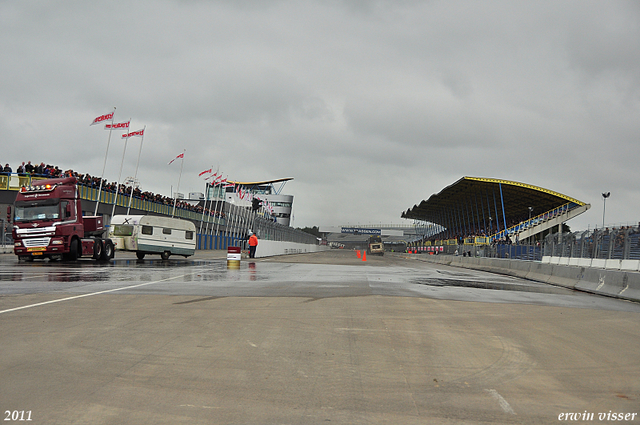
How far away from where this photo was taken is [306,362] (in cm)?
617

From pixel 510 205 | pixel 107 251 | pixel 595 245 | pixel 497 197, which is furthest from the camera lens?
pixel 510 205

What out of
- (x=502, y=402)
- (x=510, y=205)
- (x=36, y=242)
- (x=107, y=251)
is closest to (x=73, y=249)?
(x=36, y=242)

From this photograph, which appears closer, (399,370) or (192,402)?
(192,402)

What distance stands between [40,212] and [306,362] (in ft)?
78.1

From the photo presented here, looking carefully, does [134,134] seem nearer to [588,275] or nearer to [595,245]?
[595,245]

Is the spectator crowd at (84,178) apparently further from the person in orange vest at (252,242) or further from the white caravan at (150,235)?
the person in orange vest at (252,242)

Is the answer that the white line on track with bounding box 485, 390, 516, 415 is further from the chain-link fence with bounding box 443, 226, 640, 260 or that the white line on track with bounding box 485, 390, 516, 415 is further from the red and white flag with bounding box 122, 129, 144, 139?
the red and white flag with bounding box 122, 129, 144, 139

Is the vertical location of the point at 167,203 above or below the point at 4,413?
above

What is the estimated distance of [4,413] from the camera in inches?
172

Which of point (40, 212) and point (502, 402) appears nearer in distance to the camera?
point (502, 402)

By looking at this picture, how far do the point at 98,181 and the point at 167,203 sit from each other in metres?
17.7

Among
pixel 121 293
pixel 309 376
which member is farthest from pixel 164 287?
pixel 309 376

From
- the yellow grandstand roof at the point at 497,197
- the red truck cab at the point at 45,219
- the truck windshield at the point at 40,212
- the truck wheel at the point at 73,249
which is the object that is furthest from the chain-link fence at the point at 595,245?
the yellow grandstand roof at the point at 497,197

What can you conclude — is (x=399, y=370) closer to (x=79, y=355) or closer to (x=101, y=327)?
(x=79, y=355)
